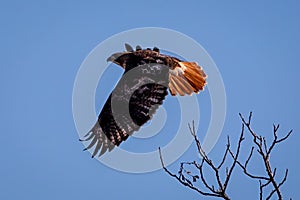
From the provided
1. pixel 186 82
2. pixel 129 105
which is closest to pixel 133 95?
pixel 129 105

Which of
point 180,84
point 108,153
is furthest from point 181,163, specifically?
point 180,84

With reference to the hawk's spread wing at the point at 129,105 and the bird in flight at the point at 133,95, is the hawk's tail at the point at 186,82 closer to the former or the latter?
the bird in flight at the point at 133,95

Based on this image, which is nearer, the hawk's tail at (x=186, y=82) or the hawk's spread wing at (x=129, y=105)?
the hawk's spread wing at (x=129, y=105)

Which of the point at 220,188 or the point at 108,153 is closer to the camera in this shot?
the point at 220,188

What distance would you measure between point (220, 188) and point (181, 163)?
1071mm

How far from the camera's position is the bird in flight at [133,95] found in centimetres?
858

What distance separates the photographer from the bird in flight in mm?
8578

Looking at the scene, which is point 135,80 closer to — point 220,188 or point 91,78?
point 91,78

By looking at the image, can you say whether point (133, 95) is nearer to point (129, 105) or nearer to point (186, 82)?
point (129, 105)

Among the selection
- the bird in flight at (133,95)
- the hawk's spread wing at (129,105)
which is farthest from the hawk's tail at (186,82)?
the hawk's spread wing at (129,105)

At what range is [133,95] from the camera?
29.6ft

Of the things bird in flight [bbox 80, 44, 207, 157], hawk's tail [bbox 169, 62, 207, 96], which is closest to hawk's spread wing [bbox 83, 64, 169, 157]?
bird in flight [bbox 80, 44, 207, 157]

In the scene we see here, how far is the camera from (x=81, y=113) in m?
9.23

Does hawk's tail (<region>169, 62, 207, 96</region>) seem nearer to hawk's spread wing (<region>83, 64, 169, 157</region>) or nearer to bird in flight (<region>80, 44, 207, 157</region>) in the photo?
bird in flight (<region>80, 44, 207, 157</region>)
